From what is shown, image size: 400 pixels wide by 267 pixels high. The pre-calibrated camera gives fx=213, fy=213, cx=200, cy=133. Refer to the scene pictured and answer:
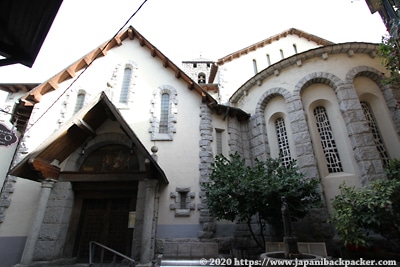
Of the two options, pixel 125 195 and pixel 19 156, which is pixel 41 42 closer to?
pixel 125 195

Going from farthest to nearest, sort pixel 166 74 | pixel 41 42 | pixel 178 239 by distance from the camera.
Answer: pixel 166 74, pixel 178 239, pixel 41 42

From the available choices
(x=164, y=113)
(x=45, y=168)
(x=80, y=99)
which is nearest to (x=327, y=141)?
(x=164, y=113)

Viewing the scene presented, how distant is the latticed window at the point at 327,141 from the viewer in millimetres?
8273

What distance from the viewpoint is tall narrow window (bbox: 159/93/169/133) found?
383 inches

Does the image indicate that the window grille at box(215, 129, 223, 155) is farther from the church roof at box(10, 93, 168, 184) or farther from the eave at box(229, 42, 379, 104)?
the eave at box(229, 42, 379, 104)

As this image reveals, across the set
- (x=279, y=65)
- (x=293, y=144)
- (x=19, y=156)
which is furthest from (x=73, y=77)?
(x=293, y=144)

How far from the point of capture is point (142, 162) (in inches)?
323

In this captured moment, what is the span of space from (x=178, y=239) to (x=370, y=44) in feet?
36.5

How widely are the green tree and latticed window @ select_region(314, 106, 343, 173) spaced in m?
1.86

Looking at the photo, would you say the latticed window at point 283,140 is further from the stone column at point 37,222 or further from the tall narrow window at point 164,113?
the stone column at point 37,222

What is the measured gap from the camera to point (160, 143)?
9.18 metres

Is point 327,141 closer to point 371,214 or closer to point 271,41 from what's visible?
point 371,214

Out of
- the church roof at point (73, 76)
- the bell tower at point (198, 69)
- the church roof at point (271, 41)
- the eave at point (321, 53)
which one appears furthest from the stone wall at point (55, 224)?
the bell tower at point (198, 69)

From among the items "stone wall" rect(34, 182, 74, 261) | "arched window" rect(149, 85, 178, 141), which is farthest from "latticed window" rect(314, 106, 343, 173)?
"stone wall" rect(34, 182, 74, 261)
